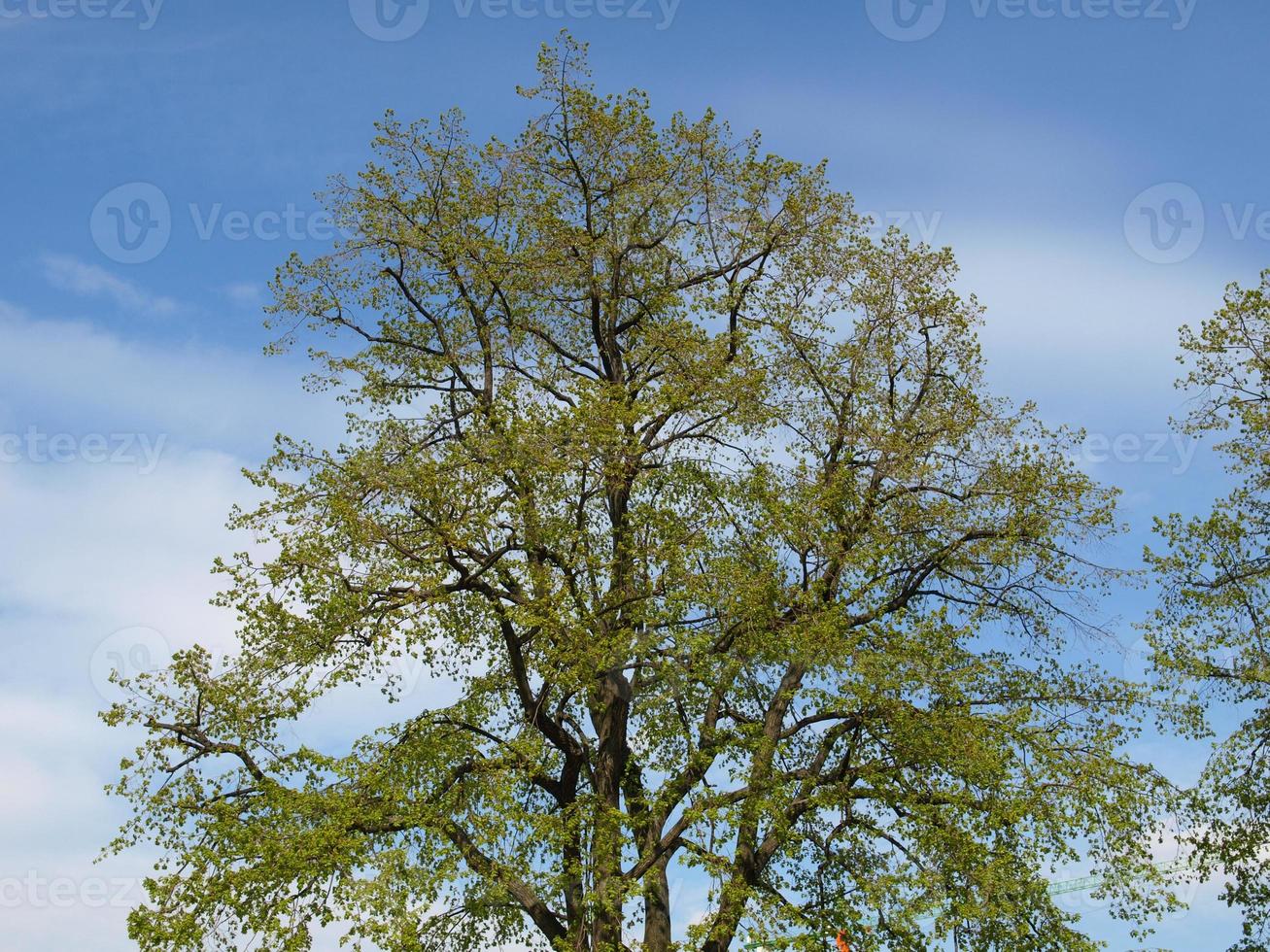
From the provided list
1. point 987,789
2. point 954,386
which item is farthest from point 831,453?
point 987,789

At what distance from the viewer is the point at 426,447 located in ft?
79.7

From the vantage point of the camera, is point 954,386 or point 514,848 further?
point 954,386

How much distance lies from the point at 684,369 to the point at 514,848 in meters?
8.87

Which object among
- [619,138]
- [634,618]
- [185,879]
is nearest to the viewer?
[185,879]

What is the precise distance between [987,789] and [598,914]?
661 cm

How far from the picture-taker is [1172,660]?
23.3 metres

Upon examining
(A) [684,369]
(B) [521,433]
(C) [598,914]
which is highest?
(A) [684,369]

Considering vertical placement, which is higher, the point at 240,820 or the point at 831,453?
the point at 831,453

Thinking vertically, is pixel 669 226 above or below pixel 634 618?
above

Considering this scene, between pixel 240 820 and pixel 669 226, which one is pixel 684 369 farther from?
pixel 240 820

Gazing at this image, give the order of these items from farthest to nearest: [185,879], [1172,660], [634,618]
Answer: [1172,660], [634,618], [185,879]

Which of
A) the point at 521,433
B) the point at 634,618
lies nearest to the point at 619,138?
the point at 521,433

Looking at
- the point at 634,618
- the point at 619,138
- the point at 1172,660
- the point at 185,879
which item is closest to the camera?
the point at 185,879

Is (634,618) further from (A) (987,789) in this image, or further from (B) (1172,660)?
(B) (1172,660)
